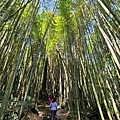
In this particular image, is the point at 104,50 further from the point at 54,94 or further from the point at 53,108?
the point at 54,94

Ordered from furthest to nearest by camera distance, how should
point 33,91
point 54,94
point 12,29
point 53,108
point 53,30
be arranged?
point 54,94 < point 33,91 < point 53,30 < point 53,108 < point 12,29

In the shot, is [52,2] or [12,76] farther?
[52,2]

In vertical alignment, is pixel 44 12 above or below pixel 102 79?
above

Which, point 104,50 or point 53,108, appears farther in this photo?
point 104,50

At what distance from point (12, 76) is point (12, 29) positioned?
1603 mm

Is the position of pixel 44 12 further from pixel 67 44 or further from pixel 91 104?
pixel 91 104

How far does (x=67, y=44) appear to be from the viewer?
948 centimetres

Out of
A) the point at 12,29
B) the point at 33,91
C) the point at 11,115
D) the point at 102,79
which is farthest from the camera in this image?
the point at 33,91

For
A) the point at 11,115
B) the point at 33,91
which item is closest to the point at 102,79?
the point at 11,115

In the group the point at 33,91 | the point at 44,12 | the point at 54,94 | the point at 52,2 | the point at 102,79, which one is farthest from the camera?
the point at 54,94

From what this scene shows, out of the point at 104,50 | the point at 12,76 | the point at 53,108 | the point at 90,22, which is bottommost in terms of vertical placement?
the point at 12,76

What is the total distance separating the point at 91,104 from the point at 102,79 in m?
2.07

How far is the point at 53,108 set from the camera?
292 inches

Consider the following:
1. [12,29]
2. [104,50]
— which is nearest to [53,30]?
[104,50]
